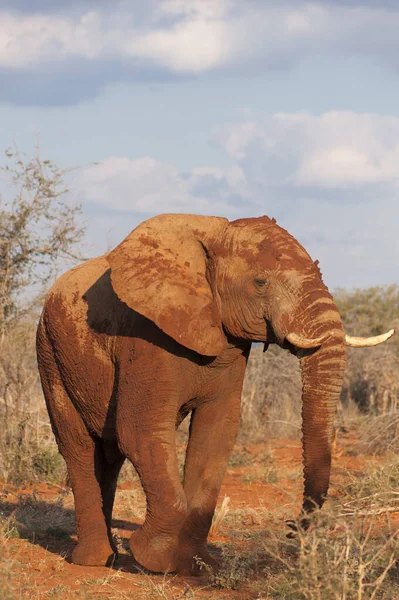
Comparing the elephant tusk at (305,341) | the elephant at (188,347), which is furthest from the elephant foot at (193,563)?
the elephant tusk at (305,341)

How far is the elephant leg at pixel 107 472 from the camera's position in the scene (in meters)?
8.20

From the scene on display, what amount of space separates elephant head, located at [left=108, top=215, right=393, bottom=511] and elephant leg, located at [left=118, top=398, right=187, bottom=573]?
593mm

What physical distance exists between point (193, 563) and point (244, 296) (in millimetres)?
2056

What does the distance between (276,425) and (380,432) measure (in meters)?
3.24

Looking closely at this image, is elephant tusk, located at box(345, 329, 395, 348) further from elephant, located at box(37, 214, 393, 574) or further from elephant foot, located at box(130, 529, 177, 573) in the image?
elephant foot, located at box(130, 529, 177, 573)

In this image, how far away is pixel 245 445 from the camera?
52.3 feet

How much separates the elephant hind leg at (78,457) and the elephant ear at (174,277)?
1.40m

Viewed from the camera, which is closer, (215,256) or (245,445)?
(215,256)

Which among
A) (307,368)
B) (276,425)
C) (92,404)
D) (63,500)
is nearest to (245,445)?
(276,425)

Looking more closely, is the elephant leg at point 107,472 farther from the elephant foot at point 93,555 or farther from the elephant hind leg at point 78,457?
the elephant foot at point 93,555

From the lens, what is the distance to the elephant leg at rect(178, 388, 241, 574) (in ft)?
24.8

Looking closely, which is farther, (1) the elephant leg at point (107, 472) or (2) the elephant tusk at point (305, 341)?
(1) the elephant leg at point (107, 472)

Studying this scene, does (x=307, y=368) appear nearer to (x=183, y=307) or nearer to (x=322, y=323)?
(x=322, y=323)

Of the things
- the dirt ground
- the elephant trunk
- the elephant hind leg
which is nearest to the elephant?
the elephant trunk
